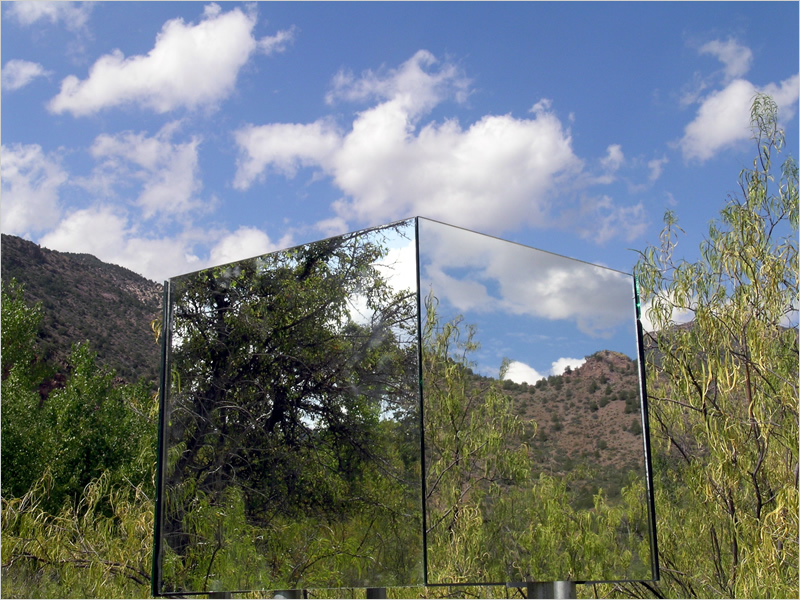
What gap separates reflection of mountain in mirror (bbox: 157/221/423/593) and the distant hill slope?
1339cm

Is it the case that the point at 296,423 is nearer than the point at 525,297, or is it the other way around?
the point at 296,423

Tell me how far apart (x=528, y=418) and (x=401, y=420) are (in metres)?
0.94

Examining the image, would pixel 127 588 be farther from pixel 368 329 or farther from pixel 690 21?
pixel 690 21

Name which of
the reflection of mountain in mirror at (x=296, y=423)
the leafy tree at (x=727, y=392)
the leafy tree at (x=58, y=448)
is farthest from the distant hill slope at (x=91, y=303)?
the leafy tree at (x=727, y=392)

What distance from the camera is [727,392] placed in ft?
17.2

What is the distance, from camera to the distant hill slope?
1761cm

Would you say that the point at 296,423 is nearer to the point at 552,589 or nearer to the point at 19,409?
the point at 552,589

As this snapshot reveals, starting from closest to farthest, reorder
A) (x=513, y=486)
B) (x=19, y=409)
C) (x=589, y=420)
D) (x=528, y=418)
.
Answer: (x=513, y=486) < (x=528, y=418) < (x=589, y=420) < (x=19, y=409)

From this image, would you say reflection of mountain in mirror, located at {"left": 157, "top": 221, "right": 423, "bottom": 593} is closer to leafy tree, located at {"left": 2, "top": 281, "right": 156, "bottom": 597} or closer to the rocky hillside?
the rocky hillside

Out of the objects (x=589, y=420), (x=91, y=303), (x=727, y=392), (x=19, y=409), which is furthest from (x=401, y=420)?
(x=91, y=303)

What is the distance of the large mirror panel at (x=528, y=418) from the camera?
3.40m

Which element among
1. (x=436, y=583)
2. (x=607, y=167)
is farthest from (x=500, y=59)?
(x=436, y=583)

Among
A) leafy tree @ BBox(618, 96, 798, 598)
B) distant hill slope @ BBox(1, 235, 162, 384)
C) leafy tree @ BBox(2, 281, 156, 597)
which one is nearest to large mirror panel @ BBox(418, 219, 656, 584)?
leafy tree @ BBox(618, 96, 798, 598)

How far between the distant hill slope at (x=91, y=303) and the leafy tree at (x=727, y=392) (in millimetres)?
13803
